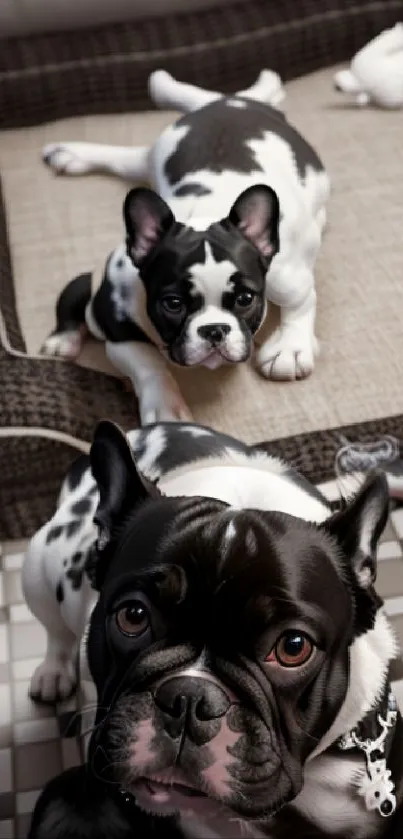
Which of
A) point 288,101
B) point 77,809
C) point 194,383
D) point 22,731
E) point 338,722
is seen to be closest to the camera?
point 338,722

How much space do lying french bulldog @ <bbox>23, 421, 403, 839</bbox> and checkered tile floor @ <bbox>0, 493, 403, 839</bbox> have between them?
21cm

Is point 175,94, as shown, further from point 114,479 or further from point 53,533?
point 114,479

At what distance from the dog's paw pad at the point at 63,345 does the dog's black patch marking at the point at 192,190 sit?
1.09 feet

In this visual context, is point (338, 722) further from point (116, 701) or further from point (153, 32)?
point (153, 32)

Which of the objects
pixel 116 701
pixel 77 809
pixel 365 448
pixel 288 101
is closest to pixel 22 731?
pixel 77 809

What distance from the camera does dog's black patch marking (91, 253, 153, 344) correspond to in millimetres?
1851

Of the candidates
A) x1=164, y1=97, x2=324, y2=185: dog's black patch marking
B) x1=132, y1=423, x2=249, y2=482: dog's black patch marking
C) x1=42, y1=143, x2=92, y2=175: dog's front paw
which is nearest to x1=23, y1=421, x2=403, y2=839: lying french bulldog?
x1=132, y1=423, x2=249, y2=482: dog's black patch marking

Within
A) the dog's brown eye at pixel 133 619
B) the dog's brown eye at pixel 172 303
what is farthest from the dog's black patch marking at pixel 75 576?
the dog's brown eye at pixel 172 303

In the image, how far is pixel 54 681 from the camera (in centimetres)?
148

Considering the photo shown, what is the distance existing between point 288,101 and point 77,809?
190 cm

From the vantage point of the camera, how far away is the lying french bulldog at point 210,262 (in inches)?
67.5

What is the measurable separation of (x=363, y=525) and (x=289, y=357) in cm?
85

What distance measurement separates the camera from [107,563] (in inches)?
41.8

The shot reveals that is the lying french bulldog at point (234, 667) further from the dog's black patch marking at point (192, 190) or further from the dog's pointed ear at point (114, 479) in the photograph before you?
the dog's black patch marking at point (192, 190)
